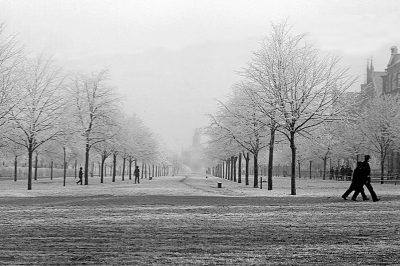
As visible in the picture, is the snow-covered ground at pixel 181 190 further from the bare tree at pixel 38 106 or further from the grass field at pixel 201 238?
the grass field at pixel 201 238

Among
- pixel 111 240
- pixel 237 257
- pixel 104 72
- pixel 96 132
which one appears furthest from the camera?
pixel 104 72

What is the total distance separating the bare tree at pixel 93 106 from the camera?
4269 centimetres

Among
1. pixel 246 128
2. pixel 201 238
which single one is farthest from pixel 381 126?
pixel 201 238

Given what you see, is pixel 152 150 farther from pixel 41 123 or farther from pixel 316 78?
pixel 316 78

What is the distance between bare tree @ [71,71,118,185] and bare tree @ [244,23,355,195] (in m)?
15.8

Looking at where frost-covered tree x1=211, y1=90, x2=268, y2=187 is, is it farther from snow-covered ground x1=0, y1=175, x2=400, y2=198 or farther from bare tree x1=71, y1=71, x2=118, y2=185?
bare tree x1=71, y1=71, x2=118, y2=185

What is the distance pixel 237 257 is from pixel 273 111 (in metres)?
22.2

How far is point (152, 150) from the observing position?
74.6 metres

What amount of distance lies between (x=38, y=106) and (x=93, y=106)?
30.3 ft

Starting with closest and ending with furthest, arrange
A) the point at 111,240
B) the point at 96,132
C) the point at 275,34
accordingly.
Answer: the point at 111,240, the point at 275,34, the point at 96,132

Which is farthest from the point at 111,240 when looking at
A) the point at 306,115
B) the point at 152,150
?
the point at 152,150

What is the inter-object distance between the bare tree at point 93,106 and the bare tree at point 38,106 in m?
5.87

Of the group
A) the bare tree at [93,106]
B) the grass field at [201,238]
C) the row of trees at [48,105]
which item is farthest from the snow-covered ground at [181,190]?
the grass field at [201,238]

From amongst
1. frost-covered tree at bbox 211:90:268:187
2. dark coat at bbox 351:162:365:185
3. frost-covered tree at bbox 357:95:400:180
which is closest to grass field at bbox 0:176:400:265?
dark coat at bbox 351:162:365:185
